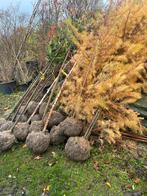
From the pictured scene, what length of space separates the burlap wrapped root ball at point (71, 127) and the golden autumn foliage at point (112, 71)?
3.6 inches

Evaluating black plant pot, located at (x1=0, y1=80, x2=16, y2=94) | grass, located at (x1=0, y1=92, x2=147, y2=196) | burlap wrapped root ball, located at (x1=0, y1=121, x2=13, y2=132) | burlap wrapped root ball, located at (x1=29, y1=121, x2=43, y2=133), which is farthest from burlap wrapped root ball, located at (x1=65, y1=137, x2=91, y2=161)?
black plant pot, located at (x1=0, y1=80, x2=16, y2=94)

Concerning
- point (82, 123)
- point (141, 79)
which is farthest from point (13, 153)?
point (141, 79)

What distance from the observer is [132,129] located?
407 cm

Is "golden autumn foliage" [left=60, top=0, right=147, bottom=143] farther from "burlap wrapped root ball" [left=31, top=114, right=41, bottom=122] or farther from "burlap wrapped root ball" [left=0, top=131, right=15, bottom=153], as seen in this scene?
"burlap wrapped root ball" [left=0, top=131, right=15, bottom=153]

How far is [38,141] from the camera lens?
3.75 meters

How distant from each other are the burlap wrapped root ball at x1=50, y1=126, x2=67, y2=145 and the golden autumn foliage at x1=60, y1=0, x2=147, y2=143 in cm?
24

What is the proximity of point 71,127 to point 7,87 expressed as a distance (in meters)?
3.81

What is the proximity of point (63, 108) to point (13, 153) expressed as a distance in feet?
2.50

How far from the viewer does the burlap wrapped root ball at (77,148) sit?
11.8 feet

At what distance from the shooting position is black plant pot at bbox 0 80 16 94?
7246mm

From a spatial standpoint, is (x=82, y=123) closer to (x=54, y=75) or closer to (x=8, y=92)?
(x=54, y=75)

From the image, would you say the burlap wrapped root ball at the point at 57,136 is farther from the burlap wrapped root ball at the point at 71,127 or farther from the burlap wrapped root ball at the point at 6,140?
the burlap wrapped root ball at the point at 6,140

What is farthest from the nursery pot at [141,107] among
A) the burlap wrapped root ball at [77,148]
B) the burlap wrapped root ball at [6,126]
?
the burlap wrapped root ball at [6,126]

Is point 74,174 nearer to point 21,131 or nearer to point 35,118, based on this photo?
point 21,131
